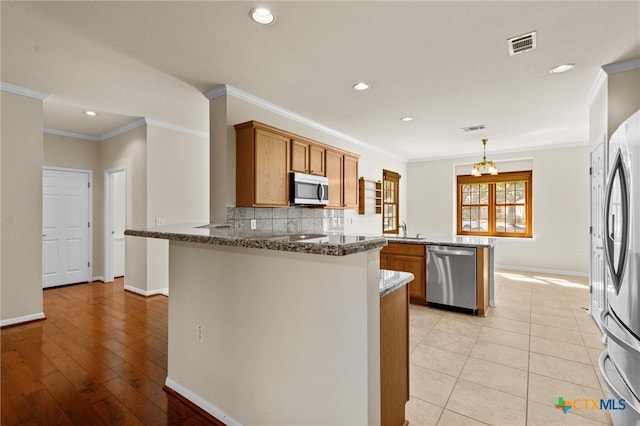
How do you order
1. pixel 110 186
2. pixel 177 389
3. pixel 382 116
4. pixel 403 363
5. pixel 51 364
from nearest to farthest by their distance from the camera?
pixel 403 363 < pixel 177 389 < pixel 51 364 < pixel 382 116 < pixel 110 186

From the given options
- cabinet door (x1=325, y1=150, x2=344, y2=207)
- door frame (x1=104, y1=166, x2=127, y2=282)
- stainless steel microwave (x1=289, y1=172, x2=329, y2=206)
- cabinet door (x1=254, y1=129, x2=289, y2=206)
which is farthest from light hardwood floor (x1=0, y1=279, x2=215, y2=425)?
cabinet door (x1=325, y1=150, x2=344, y2=207)

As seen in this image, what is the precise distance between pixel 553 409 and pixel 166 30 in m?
3.67

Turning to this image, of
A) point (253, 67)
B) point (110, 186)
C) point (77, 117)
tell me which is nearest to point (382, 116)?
point (253, 67)

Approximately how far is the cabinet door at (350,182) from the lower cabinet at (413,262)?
1.09 meters

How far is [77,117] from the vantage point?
14.6ft

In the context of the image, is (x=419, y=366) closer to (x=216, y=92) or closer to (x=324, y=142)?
(x=216, y=92)

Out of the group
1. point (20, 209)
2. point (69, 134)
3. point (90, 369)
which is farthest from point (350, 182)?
point (69, 134)

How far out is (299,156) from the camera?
394 cm

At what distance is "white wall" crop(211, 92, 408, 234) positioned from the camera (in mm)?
3400

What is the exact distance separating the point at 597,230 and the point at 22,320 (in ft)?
20.9

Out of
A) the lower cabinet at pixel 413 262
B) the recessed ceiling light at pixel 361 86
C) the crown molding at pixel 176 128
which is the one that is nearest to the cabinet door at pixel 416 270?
the lower cabinet at pixel 413 262

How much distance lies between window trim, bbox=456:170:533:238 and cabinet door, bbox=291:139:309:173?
4777 millimetres

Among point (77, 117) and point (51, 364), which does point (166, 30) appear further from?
point (77, 117)

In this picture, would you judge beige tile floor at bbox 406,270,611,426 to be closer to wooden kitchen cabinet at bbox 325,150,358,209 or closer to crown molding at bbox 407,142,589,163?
wooden kitchen cabinet at bbox 325,150,358,209
